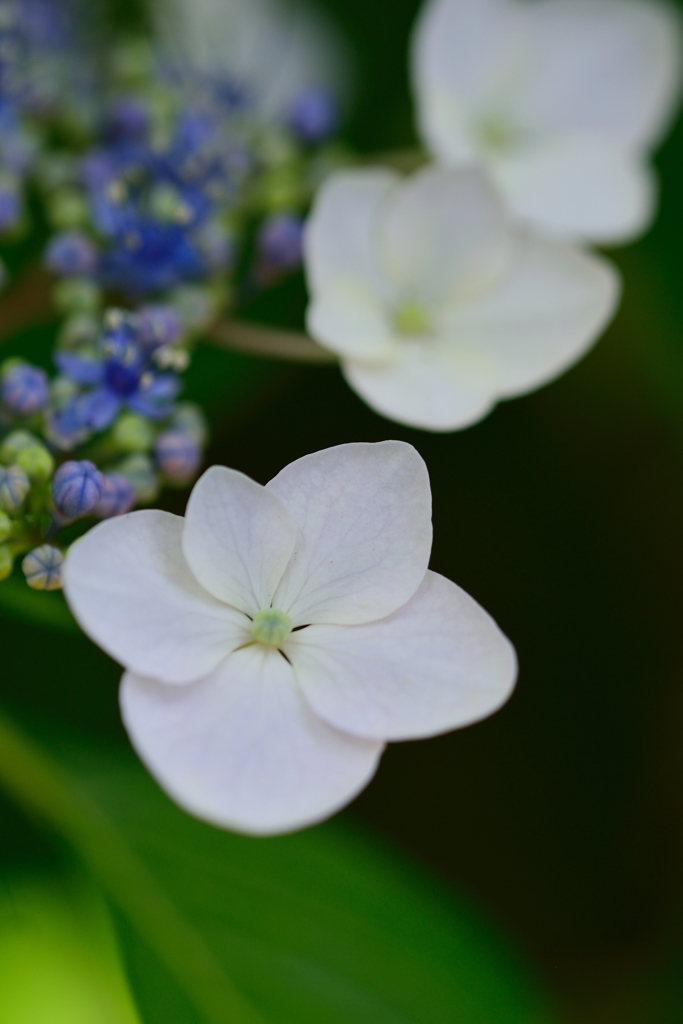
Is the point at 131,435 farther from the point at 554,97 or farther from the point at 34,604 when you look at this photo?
the point at 554,97

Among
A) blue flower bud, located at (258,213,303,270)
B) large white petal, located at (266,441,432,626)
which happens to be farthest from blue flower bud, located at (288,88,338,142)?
large white petal, located at (266,441,432,626)

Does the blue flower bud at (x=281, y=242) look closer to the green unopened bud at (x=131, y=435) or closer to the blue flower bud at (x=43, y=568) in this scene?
the green unopened bud at (x=131, y=435)

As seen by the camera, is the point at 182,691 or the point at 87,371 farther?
the point at 87,371

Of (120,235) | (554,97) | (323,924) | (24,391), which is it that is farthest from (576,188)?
(323,924)

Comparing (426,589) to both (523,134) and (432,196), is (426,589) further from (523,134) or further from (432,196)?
(523,134)

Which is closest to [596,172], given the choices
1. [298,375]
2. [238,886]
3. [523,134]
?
[523,134]
